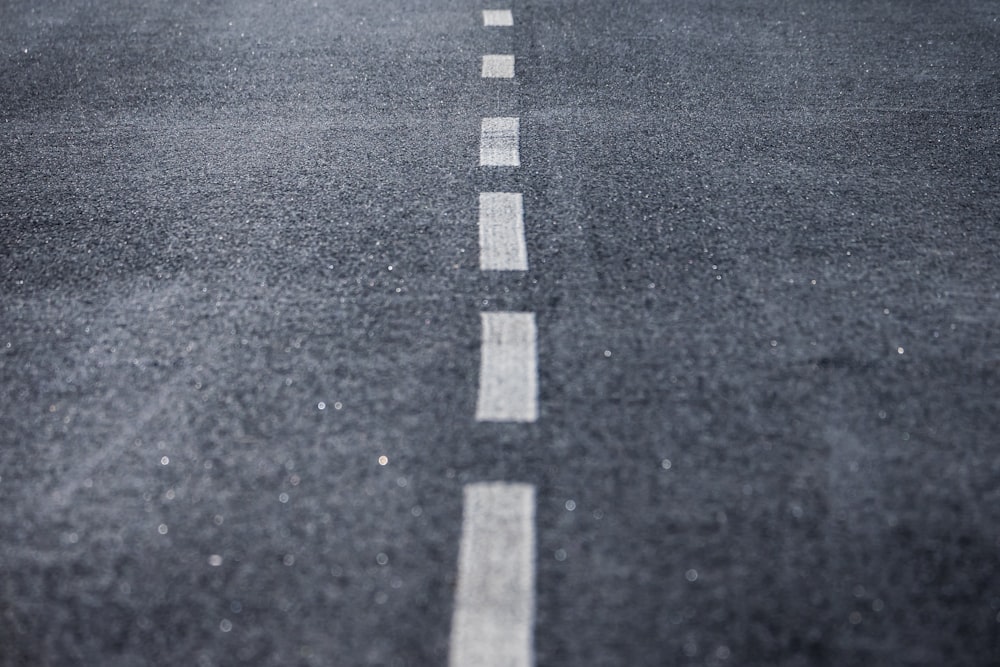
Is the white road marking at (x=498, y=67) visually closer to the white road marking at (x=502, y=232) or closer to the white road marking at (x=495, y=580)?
the white road marking at (x=502, y=232)

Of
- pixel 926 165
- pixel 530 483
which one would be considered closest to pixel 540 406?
pixel 530 483

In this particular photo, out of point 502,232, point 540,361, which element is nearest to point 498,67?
point 502,232

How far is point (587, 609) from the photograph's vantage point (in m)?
1.83

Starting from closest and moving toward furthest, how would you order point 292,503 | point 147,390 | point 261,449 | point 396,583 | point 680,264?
point 396,583
point 292,503
point 261,449
point 147,390
point 680,264

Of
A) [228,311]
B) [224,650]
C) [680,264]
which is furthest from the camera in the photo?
[680,264]

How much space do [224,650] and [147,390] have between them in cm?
91

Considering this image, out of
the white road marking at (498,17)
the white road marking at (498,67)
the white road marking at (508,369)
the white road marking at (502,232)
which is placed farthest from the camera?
the white road marking at (498,17)

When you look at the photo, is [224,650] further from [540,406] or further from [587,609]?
[540,406]

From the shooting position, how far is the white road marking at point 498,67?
4457 millimetres

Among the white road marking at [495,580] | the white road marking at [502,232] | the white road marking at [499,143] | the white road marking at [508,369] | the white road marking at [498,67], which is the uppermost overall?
the white road marking at [498,67]

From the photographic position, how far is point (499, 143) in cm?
376

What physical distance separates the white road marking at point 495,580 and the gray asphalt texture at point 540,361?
3cm

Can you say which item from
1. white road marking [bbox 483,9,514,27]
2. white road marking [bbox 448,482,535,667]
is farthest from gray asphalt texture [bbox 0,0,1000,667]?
white road marking [bbox 483,9,514,27]

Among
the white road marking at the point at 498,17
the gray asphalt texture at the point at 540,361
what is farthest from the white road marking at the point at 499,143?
the white road marking at the point at 498,17
